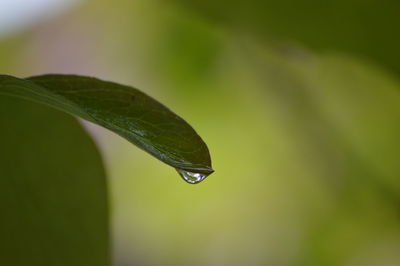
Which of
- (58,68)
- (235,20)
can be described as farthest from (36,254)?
(58,68)

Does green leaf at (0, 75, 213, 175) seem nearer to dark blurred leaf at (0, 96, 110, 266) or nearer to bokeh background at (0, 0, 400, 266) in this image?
dark blurred leaf at (0, 96, 110, 266)

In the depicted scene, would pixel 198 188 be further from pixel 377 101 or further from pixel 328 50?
pixel 328 50

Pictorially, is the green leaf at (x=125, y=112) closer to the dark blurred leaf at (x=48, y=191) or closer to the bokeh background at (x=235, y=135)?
the dark blurred leaf at (x=48, y=191)

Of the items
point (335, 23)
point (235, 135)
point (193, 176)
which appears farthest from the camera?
point (235, 135)

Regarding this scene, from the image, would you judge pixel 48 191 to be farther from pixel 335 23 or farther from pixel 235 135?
pixel 235 135

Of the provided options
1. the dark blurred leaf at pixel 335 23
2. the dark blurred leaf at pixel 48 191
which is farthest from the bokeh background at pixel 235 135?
the dark blurred leaf at pixel 48 191

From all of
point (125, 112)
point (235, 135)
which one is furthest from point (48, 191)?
point (235, 135)
